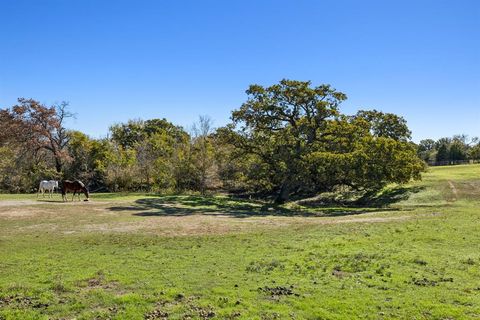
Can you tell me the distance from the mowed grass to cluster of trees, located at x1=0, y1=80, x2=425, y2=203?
13.1 m

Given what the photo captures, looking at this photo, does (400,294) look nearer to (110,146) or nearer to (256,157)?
(256,157)

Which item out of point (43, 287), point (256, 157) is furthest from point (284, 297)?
point (256, 157)

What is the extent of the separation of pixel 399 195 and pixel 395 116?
20.0 m

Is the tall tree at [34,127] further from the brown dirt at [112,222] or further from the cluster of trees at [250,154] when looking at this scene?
the brown dirt at [112,222]

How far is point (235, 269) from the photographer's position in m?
11.6

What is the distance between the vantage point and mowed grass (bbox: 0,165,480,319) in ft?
28.2

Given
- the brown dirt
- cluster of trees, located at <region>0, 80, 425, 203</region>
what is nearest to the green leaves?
cluster of trees, located at <region>0, 80, 425, 203</region>

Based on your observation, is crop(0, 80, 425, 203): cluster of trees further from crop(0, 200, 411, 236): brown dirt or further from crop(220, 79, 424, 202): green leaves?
crop(0, 200, 411, 236): brown dirt

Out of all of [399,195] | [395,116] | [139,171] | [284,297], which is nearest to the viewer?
[284,297]

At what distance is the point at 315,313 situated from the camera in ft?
27.3

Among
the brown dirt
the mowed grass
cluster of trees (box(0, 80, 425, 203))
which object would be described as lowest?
the mowed grass

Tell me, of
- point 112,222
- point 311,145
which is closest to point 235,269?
point 112,222

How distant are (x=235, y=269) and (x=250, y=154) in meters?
27.3

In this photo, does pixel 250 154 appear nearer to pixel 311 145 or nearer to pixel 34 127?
pixel 311 145
